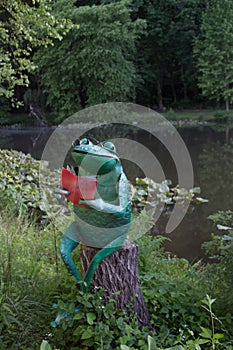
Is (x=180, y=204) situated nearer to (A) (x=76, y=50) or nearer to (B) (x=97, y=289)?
(B) (x=97, y=289)

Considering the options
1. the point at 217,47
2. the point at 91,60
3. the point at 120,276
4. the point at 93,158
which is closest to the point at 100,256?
the point at 120,276

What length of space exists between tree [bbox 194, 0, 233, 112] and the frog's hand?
2078 cm

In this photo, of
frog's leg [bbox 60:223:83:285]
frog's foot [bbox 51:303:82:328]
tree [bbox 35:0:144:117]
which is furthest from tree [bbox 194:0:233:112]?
frog's foot [bbox 51:303:82:328]

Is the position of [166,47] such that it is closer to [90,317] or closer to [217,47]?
[217,47]

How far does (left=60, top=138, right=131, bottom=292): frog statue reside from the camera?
224 cm

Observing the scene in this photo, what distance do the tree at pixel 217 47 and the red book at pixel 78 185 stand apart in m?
20.9

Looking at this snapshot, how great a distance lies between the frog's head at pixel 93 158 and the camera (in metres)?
2.22

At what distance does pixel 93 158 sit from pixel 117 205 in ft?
1.07

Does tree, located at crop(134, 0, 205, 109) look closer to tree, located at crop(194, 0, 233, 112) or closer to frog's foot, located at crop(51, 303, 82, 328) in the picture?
tree, located at crop(194, 0, 233, 112)

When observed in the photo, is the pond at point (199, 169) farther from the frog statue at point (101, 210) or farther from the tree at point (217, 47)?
the tree at point (217, 47)

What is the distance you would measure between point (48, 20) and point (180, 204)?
3950 mm

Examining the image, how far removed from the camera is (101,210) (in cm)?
221

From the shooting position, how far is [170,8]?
25.0m

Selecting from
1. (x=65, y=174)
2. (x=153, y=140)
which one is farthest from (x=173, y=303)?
(x=153, y=140)
